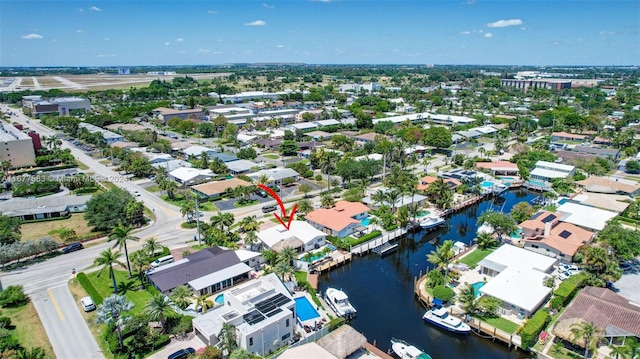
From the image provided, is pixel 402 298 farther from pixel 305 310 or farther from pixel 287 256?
pixel 287 256

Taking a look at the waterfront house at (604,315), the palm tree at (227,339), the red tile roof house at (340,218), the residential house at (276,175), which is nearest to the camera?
the palm tree at (227,339)

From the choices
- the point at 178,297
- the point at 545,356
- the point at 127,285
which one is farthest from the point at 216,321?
the point at 545,356

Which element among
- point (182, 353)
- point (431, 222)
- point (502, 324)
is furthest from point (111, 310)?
point (431, 222)

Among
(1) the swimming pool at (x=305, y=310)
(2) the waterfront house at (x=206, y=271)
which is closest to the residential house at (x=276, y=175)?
(2) the waterfront house at (x=206, y=271)

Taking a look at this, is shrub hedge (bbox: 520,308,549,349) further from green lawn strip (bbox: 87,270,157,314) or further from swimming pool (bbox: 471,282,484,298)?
green lawn strip (bbox: 87,270,157,314)

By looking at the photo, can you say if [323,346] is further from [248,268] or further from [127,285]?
[127,285]

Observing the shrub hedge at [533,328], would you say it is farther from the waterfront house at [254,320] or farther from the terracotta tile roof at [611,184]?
the terracotta tile roof at [611,184]
